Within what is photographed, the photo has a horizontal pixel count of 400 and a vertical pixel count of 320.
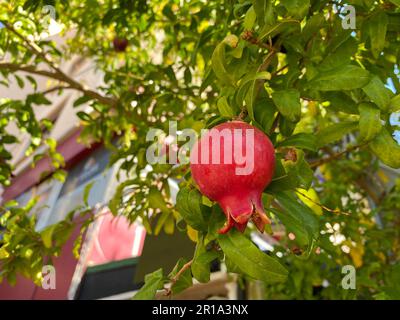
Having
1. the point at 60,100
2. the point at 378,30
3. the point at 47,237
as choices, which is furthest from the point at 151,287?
the point at 60,100

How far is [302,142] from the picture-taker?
744 millimetres

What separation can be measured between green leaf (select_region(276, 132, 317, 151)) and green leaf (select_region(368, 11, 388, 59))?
13.9 inches

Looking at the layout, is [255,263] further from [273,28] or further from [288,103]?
[273,28]

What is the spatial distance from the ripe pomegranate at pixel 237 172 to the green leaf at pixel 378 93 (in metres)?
0.24

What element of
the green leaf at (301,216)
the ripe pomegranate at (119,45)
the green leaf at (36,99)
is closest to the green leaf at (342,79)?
the green leaf at (301,216)

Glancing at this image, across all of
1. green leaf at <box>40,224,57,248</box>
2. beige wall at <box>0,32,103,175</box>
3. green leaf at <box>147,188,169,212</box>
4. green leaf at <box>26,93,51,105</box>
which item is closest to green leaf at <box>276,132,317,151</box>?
green leaf at <box>147,188,169,212</box>

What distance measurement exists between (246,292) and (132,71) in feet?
6.29

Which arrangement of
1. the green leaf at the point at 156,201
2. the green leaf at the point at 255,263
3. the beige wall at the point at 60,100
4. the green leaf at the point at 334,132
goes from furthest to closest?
the beige wall at the point at 60,100
the green leaf at the point at 156,201
the green leaf at the point at 334,132
the green leaf at the point at 255,263

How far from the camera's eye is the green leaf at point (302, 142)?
731 mm

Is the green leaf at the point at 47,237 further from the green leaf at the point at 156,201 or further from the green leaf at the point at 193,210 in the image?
the green leaf at the point at 193,210

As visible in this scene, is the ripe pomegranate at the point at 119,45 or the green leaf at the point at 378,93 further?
the ripe pomegranate at the point at 119,45

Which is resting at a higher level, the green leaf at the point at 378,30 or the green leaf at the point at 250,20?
the green leaf at the point at 378,30

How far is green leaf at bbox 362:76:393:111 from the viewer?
70 cm
